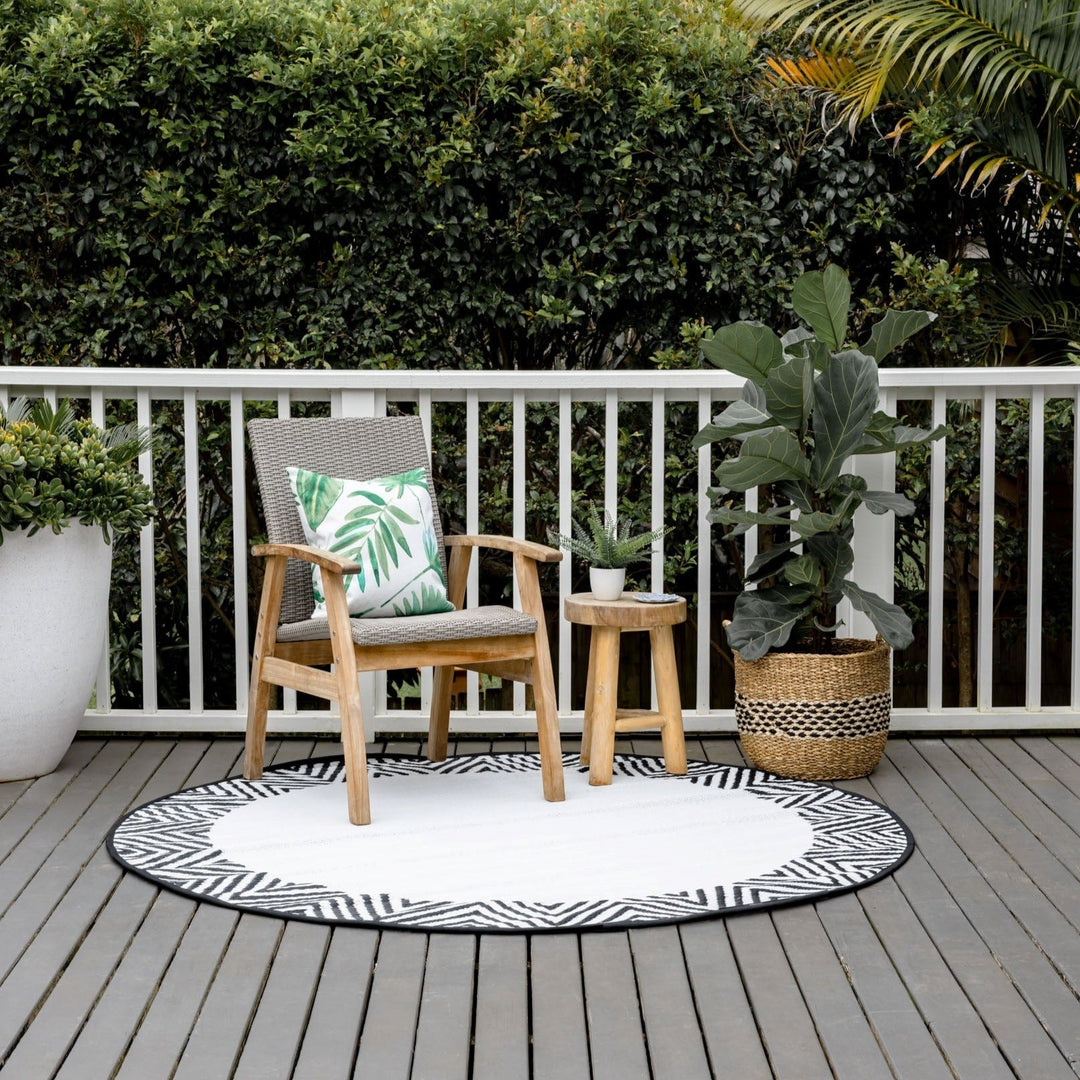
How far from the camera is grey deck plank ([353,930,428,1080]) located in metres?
1.98

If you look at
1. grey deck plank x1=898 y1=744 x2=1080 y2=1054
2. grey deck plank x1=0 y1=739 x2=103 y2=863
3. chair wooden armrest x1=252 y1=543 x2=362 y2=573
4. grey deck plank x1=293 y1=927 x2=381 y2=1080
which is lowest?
grey deck plank x1=898 y1=744 x2=1080 y2=1054

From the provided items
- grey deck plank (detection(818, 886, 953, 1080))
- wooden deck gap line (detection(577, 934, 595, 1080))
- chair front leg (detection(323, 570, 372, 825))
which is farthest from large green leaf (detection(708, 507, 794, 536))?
wooden deck gap line (detection(577, 934, 595, 1080))

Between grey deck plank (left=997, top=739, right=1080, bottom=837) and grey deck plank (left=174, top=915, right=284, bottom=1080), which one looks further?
grey deck plank (left=997, top=739, right=1080, bottom=837)

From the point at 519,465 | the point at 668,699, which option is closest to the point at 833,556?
the point at 668,699

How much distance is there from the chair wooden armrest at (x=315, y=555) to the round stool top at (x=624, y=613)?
1.98ft

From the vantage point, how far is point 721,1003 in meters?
2.19

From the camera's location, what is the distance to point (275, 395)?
152 inches

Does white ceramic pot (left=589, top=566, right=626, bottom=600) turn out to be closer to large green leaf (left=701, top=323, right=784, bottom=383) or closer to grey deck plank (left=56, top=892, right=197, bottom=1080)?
large green leaf (left=701, top=323, right=784, bottom=383)

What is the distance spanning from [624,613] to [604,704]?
24 cm

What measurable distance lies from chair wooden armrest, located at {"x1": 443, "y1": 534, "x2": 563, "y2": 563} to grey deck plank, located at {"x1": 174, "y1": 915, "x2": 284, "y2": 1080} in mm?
1171

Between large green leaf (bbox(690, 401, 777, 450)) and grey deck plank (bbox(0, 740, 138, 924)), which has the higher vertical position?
large green leaf (bbox(690, 401, 777, 450))

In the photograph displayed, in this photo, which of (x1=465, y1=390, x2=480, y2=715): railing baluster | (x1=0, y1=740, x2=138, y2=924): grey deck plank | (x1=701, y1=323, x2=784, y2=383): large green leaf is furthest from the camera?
(x1=465, y1=390, x2=480, y2=715): railing baluster

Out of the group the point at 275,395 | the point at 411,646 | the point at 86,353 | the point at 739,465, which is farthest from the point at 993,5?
the point at 86,353

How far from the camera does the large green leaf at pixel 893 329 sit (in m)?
3.46
